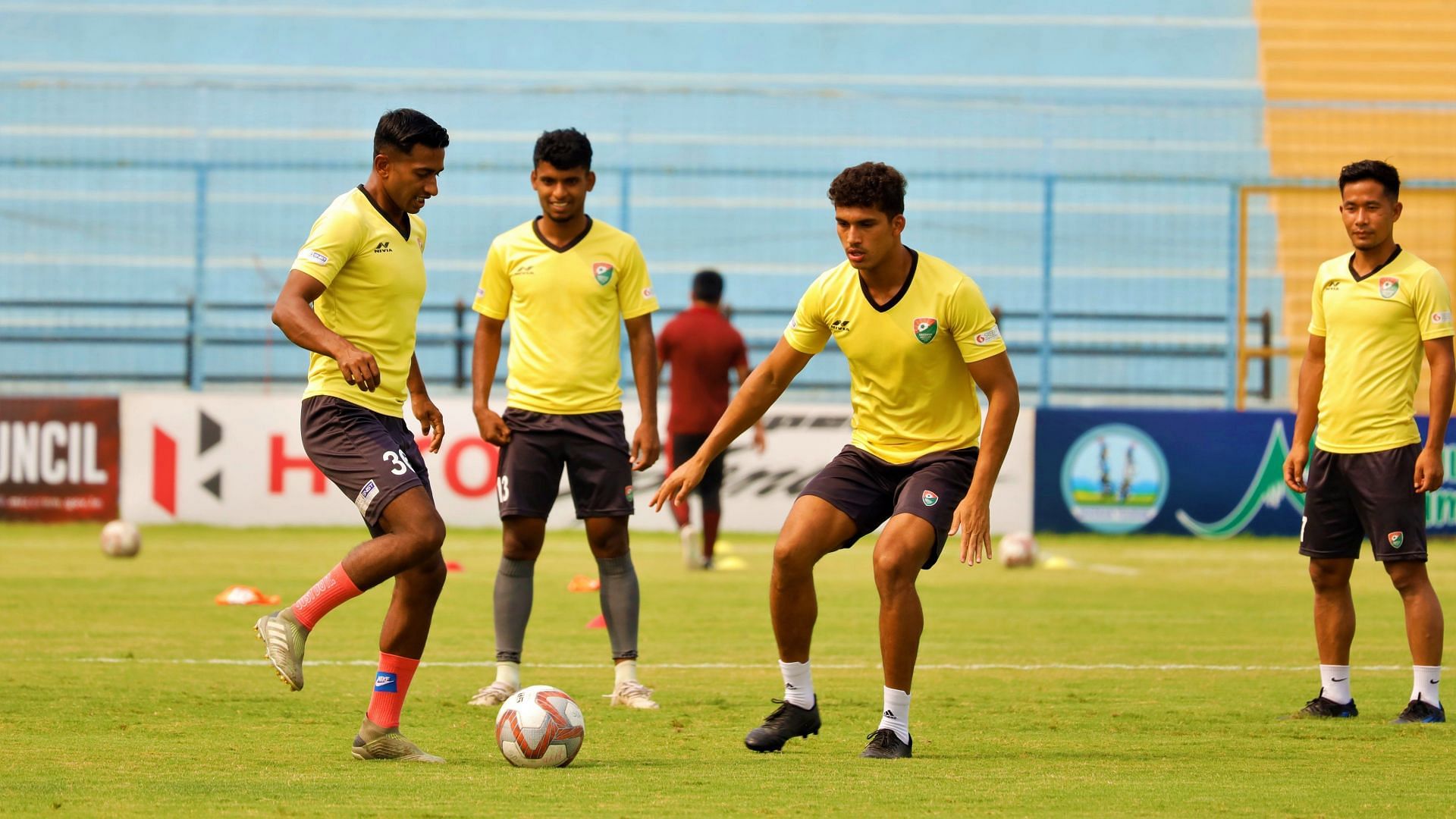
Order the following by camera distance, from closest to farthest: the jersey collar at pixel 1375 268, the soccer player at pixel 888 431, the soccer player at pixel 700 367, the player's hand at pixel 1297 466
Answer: the soccer player at pixel 888 431, the jersey collar at pixel 1375 268, the player's hand at pixel 1297 466, the soccer player at pixel 700 367

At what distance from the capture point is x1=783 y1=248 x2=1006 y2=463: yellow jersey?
6.22 metres

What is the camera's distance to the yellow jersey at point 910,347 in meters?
6.22

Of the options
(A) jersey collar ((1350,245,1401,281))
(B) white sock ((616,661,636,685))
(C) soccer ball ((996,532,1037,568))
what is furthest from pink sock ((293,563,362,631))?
(C) soccer ball ((996,532,1037,568))

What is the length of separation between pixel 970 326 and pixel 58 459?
41.6 feet

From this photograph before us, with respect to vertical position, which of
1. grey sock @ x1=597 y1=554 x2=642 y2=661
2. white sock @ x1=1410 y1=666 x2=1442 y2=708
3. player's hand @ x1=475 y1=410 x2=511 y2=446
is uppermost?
player's hand @ x1=475 y1=410 x2=511 y2=446

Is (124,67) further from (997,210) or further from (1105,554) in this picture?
(1105,554)

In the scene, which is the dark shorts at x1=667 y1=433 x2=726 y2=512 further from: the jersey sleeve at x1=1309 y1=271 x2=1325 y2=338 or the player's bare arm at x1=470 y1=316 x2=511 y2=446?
the jersey sleeve at x1=1309 y1=271 x2=1325 y2=338

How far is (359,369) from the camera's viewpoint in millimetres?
5395

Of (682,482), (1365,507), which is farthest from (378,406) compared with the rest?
(1365,507)

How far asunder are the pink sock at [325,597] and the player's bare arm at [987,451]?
1.89 meters

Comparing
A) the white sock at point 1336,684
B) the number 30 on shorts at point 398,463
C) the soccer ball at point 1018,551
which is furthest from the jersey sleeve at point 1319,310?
the soccer ball at point 1018,551

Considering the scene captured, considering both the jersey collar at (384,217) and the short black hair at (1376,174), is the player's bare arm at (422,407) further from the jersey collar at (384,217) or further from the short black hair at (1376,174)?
the short black hair at (1376,174)

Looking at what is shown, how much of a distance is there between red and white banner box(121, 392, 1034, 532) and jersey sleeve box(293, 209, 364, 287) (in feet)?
35.6

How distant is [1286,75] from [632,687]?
Answer: 71.0ft
